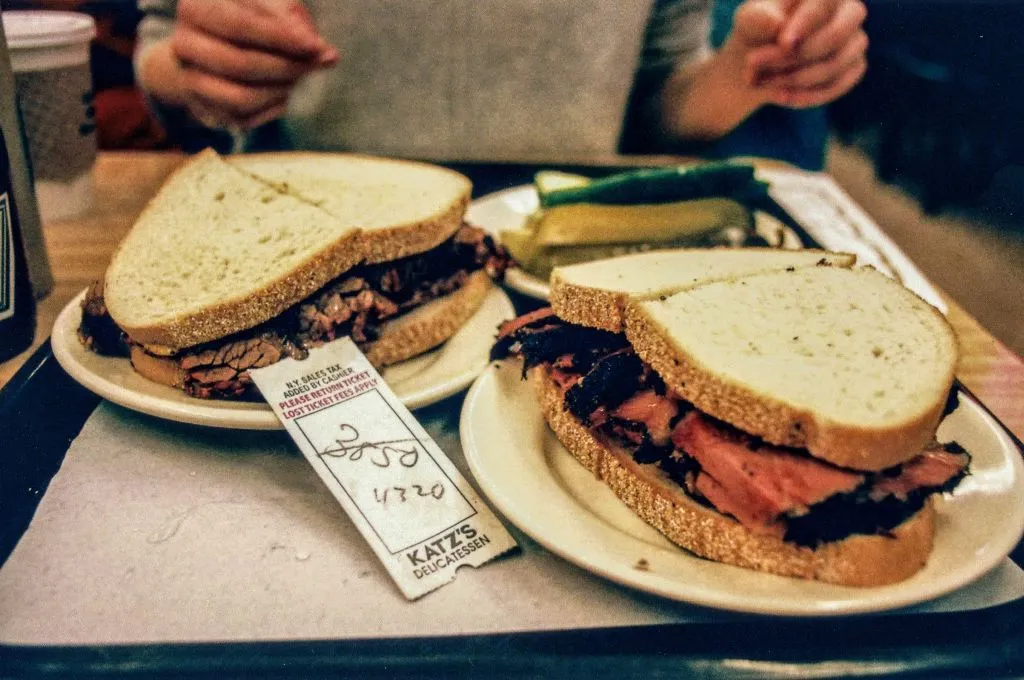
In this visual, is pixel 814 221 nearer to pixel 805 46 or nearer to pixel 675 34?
pixel 805 46

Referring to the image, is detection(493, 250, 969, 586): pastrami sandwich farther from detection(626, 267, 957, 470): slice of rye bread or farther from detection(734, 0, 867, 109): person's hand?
detection(734, 0, 867, 109): person's hand

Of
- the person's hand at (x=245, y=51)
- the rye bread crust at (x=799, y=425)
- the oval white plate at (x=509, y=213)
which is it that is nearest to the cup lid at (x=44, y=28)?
the person's hand at (x=245, y=51)

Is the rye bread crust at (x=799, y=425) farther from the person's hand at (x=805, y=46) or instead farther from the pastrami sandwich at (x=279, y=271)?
the person's hand at (x=805, y=46)

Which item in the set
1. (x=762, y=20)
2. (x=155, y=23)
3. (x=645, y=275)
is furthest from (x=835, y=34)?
(x=155, y=23)

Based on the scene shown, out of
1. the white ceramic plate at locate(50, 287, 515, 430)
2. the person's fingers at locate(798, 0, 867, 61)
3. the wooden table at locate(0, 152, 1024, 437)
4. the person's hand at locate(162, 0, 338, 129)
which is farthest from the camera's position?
the person's fingers at locate(798, 0, 867, 61)

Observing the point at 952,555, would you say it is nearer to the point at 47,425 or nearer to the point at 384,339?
the point at 384,339

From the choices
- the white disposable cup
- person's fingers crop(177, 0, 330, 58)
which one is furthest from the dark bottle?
person's fingers crop(177, 0, 330, 58)

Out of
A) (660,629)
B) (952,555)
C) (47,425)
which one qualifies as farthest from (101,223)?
(952,555)

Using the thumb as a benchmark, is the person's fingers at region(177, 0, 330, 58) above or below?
below
